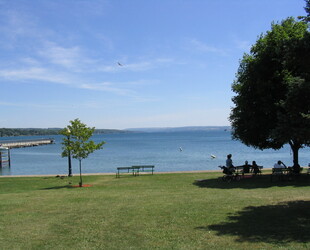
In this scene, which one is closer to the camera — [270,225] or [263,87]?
[270,225]

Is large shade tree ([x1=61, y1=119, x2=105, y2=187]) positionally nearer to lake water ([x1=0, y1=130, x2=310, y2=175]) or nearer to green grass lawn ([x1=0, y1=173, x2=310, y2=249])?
green grass lawn ([x1=0, y1=173, x2=310, y2=249])

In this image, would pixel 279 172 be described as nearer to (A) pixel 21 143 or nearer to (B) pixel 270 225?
(B) pixel 270 225

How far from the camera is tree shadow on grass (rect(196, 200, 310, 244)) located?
7301 mm

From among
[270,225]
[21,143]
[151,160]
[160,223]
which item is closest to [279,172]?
[270,225]

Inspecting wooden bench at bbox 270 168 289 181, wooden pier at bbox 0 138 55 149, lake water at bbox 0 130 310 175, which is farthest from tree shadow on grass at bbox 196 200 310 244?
wooden pier at bbox 0 138 55 149

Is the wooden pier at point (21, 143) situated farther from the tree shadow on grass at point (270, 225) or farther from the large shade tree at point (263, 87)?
the tree shadow on grass at point (270, 225)

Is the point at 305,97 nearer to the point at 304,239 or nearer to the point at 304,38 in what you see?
the point at 304,38

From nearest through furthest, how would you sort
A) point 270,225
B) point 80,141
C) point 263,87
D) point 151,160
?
point 270,225, point 263,87, point 80,141, point 151,160

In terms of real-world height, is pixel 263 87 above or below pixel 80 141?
above

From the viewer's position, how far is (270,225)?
832cm

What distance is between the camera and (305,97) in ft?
31.9

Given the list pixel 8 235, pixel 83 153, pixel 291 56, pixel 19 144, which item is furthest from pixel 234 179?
pixel 19 144

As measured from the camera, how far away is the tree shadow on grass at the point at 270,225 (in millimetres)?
7301

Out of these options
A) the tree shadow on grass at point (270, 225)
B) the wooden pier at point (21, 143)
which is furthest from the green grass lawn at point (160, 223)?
the wooden pier at point (21, 143)
